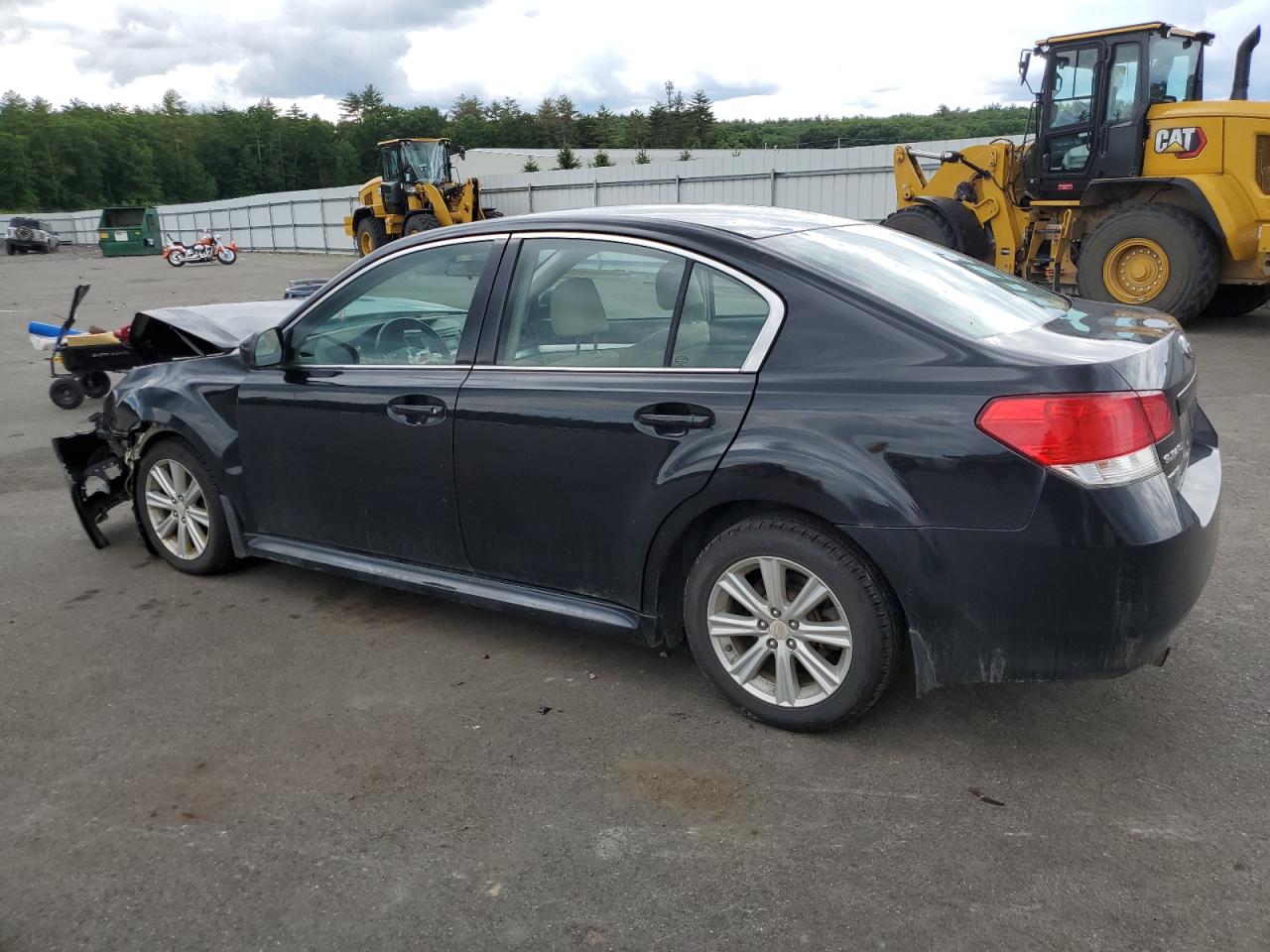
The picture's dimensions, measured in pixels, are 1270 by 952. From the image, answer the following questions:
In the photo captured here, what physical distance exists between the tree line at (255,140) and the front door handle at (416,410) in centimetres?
7973

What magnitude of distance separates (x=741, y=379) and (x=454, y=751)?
1.46m

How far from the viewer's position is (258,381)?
4438 mm

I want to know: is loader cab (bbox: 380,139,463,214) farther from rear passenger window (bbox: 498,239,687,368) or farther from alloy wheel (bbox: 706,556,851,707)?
alloy wheel (bbox: 706,556,851,707)

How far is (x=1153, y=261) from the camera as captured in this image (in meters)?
12.0

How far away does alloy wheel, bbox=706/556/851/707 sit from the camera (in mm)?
3182

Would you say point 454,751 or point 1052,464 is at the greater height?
point 1052,464

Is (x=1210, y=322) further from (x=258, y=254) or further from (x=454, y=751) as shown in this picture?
(x=258, y=254)

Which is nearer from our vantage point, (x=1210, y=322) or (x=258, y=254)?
(x=1210, y=322)

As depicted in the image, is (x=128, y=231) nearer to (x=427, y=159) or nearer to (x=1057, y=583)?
(x=427, y=159)

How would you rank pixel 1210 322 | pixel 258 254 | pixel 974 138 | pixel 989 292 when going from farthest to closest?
pixel 258 254 → pixel 974 138 → pixel 1210 322 → pixel 989 292

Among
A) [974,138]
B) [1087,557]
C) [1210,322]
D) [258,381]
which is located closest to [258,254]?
[974,138]

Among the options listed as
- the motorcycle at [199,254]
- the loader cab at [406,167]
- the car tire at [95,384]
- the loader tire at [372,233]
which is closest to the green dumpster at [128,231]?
the motorcycle at [199,254]

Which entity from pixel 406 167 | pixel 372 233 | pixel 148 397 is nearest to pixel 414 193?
pixel 406 167

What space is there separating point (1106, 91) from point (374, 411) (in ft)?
37.3
